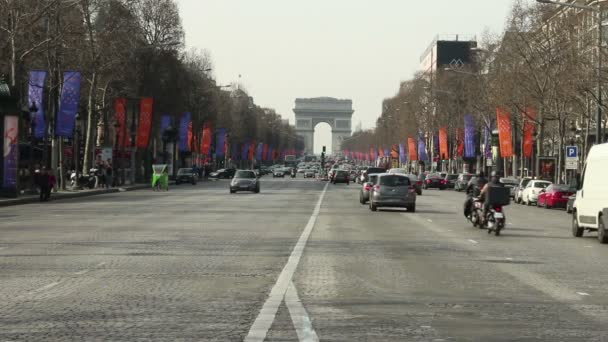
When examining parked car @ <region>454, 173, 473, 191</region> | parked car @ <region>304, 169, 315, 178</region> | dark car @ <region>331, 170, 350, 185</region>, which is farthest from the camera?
parked car @ <region>304, 169, 315, 178</region>

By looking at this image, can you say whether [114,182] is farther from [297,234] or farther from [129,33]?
[297,234]

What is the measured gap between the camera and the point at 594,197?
2808cm

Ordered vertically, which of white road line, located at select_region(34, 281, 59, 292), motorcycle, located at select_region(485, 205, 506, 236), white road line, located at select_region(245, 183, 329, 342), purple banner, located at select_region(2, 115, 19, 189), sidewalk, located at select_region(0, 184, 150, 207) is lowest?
sidewalk, located at select_region(0, 184, 150, 207)

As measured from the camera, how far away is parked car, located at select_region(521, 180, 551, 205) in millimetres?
61484

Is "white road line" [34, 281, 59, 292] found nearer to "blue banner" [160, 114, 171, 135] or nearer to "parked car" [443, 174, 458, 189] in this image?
"blue banner" [160, 114, 171, 135]

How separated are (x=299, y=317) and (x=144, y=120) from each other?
7316cm

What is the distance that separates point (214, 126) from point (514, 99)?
5945 cm

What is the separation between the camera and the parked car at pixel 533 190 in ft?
202

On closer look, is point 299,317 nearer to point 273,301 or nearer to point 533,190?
→ point 273,301

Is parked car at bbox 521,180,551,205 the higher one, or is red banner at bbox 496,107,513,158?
red banner at bbox 496,107,513,158

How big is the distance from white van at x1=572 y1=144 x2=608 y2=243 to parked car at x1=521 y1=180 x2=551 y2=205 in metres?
31.7

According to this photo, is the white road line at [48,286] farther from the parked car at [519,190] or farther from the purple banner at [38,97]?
the parked car at [519,190]

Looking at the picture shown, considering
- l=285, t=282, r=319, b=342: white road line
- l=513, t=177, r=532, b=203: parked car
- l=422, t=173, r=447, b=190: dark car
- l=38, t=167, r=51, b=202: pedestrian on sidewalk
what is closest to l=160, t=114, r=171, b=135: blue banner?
l=422, t=173, r=447, b=190: dark car

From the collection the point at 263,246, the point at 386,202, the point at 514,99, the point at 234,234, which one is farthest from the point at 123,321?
the point at 514,99
